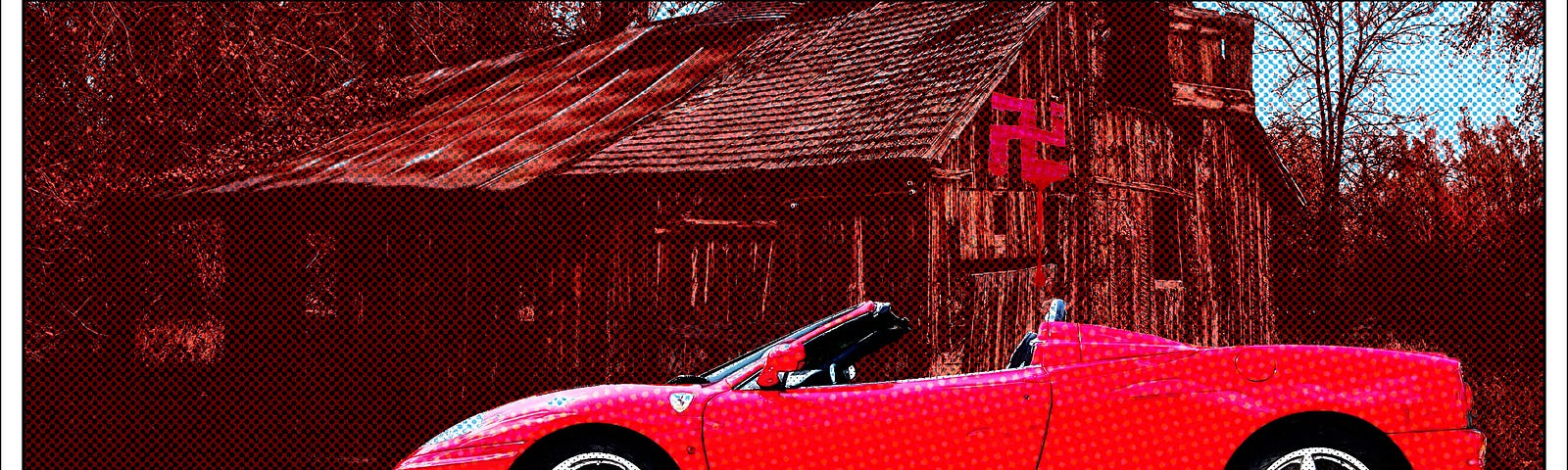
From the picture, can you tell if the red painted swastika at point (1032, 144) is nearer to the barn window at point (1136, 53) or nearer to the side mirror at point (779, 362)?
the barn window at point (1136, 53)

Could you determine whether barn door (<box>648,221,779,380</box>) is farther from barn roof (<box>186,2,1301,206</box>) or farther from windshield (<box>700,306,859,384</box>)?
windshield (<box>700,306,859,384</box>)

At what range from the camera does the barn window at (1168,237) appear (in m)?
12.6

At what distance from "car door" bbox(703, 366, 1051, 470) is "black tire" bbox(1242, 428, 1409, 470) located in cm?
95

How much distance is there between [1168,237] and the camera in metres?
12.6

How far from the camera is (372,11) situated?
56.7 ft

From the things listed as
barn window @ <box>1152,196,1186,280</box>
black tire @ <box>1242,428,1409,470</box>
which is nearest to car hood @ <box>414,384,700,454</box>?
black tire @ <box>1242,428,1409,470</box>

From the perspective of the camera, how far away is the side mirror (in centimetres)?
501

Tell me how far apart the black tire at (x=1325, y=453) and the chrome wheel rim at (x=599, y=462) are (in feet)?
8.46

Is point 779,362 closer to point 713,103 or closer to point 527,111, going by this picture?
point 713,103

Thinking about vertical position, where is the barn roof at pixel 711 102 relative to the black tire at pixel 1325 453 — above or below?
above

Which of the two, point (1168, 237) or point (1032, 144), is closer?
point (1032, 144)

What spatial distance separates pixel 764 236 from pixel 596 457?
6.34 m

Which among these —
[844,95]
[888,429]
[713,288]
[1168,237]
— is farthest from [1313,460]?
[1168,237]

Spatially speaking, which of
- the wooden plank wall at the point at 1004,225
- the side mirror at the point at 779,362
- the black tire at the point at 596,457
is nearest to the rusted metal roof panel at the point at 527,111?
the wooden plank wall at the point at 1004,225
